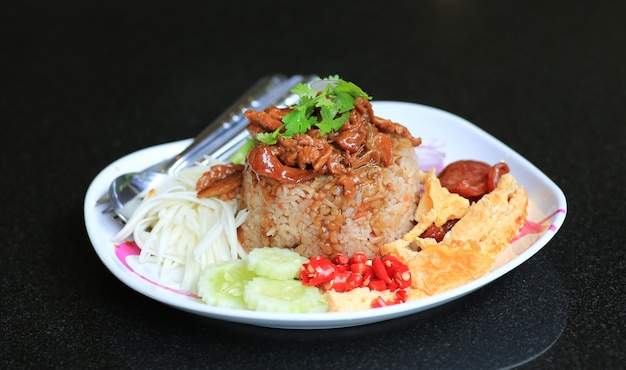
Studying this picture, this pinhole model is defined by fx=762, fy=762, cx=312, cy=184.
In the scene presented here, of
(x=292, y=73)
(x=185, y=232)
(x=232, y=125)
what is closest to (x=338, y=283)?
(x=185, y=232)

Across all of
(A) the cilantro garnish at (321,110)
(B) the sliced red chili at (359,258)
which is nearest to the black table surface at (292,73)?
(B) the sliced red chili at (359,258)

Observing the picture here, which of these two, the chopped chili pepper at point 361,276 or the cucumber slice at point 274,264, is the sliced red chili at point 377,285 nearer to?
the chopped chili pepper at point 361,276

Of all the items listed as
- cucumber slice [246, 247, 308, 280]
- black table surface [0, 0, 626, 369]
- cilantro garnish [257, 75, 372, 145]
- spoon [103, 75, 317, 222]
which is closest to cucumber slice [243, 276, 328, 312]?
cucumber slice [246, 247, 308, 280]

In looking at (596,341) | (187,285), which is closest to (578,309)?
(596,341)

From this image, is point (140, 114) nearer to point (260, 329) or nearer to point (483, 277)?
point (260, 329)

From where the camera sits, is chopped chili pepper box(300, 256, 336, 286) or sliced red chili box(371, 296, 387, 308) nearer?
sliced red chili box(371, 296, 387, 308)

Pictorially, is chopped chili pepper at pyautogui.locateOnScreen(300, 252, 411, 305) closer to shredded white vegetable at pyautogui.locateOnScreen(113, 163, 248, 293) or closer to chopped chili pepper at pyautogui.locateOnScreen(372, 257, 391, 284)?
chopped chili pepper at pyautogui.locateOnScreen(372, 257, 391, 284)

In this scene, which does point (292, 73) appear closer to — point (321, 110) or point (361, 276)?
point (321, 110)
